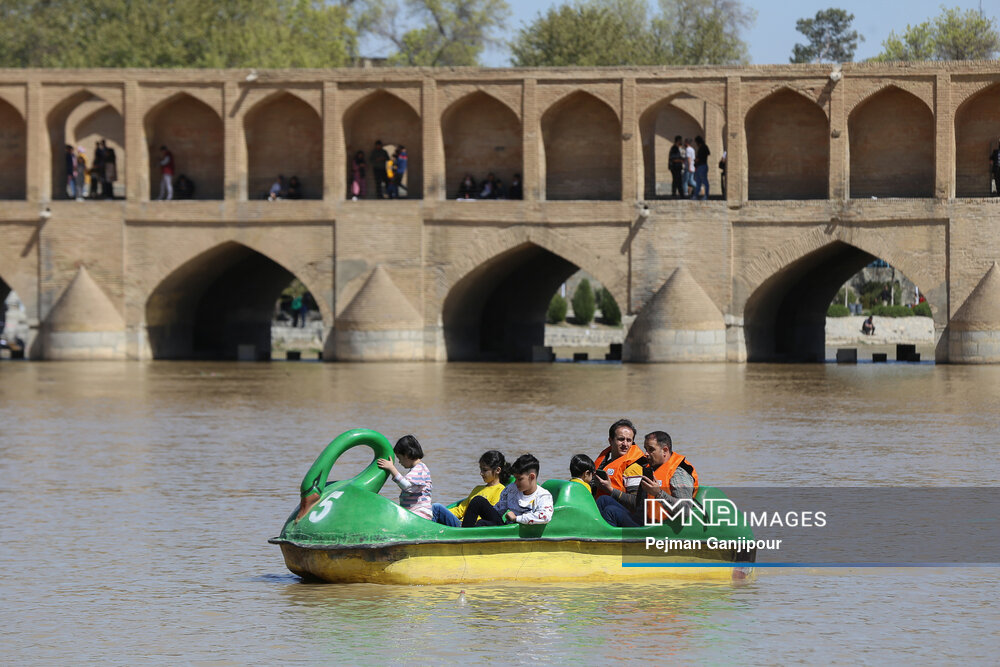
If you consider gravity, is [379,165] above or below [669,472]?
above

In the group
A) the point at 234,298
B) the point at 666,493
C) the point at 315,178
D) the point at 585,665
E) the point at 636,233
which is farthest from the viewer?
the point at 234,298

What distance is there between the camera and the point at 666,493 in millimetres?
9070

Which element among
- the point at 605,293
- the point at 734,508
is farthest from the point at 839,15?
the point at 734,508

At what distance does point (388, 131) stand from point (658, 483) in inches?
996

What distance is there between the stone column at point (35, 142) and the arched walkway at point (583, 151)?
10.00m

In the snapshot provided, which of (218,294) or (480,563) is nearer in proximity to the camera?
(480,563)

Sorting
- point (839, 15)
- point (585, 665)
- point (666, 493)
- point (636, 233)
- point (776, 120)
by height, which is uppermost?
point (839, 15)

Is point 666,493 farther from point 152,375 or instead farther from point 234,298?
point 234,298

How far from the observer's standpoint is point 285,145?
34188 millimetres

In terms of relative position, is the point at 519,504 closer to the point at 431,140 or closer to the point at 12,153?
the point at 431,140

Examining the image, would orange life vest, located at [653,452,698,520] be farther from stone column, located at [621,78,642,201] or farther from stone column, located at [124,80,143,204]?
stone column, located at [124,80,143,204]

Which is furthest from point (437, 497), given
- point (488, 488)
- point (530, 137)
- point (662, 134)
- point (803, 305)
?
point (662, 134)

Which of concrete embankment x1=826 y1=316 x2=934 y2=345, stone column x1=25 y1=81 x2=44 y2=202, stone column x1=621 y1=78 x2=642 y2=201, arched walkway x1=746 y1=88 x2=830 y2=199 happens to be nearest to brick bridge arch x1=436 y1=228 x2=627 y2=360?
stone column x1=621 y1=78 x2=642 y2=201

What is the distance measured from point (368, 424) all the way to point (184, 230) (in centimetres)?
1566
